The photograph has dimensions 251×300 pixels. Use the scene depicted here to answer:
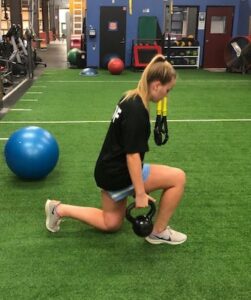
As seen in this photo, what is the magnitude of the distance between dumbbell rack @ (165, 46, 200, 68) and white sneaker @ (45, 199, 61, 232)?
Answer: 10676 millimetres

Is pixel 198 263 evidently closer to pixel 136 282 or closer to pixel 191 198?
pixel 136 282

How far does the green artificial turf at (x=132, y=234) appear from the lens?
2104 millimetres

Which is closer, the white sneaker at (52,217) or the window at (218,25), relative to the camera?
the white sneaker at (52,217)

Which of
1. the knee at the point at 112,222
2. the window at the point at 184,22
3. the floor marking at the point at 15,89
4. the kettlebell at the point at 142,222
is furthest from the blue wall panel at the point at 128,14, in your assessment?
the kettlebell at the point at 142,222

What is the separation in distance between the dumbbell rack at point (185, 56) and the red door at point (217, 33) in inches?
16.5

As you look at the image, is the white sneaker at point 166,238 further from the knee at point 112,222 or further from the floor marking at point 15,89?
the floor marking at point 15,89

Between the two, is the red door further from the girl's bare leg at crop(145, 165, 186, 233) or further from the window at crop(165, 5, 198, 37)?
the girl's bare leg at crop(145, 165, 186, 233)

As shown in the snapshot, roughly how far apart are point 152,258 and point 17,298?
0.82 m

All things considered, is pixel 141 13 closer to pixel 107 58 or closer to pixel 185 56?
pixel 107 58

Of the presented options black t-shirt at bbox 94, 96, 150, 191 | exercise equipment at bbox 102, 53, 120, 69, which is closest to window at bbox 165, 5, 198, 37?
exercise equipment at bbox 102, 53, 120, 69

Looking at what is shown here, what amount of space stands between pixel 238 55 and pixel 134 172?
10.6 metres

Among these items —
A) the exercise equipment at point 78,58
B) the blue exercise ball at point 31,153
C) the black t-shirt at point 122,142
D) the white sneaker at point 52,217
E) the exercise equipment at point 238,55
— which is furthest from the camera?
the exercise equipment at point 78,58

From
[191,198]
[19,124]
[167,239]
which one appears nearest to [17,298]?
[167,239]

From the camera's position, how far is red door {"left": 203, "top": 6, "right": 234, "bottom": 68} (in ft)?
41.7
